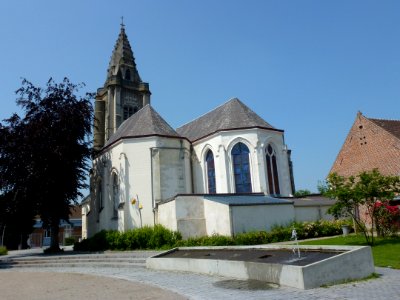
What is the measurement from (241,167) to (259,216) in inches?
223

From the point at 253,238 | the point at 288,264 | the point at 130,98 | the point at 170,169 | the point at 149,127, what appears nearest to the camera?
the point at 288,264

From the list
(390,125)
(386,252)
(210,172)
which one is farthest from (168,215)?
(390,125)

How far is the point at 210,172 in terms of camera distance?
25.3 meters

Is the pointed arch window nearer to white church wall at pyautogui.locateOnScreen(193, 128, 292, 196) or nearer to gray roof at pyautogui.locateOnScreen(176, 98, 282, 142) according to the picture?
white church wall at pyautogui.locateOnScreen(193, 128, 292, 196)

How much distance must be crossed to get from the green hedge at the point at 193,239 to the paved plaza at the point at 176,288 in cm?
590

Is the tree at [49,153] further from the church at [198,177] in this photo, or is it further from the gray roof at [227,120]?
the gray roof at [227,120]

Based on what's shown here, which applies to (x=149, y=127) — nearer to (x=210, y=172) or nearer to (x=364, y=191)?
(x=210, y=172)

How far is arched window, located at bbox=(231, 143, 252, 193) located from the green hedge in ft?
16.0

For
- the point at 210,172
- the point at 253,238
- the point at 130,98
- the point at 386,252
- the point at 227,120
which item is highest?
the point at 130,98

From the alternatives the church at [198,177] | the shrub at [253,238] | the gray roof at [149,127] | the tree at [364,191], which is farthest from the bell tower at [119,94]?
the tree at [364,191]

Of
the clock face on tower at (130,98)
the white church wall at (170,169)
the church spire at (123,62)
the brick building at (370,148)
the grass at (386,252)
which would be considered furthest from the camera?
the church spire at (123,62)

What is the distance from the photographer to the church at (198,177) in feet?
64.4

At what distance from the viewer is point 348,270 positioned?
809 cm

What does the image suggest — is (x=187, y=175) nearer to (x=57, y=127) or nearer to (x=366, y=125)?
(x=57, y=127)
